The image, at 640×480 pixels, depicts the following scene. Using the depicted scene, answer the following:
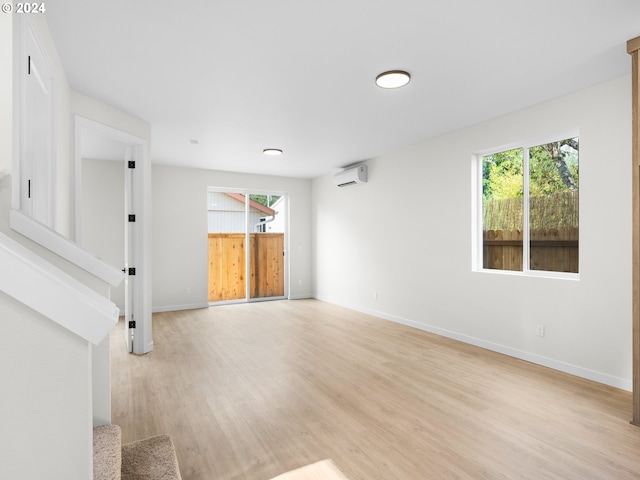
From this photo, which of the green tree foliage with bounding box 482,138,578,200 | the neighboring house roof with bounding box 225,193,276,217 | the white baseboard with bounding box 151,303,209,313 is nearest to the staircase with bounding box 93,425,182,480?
the green tree foliage with bounding box 482,138,578,200

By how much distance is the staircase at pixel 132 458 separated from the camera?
1300 millimetres

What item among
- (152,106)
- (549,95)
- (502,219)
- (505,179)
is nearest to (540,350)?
(502,219)

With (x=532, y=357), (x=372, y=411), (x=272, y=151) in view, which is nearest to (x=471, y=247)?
(x=532, y=357)

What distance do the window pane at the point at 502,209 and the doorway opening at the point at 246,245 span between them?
13.8 feet

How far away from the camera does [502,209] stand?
3.88 m

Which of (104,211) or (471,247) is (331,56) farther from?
(104,211)

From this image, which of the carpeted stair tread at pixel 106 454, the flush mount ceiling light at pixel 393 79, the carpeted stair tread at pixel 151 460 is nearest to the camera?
the carpeted stair tread at pixel 106 454

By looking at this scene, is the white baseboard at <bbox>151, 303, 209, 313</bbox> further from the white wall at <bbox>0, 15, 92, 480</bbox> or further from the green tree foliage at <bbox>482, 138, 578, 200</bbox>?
the white wall at <bbox>0, 15, 92, 480</bbox>

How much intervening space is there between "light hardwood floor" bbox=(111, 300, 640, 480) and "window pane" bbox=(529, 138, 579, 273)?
1078 mm

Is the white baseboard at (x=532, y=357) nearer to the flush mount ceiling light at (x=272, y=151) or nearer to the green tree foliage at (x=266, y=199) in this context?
the flush mount ceiling light at (x=272, y=151)

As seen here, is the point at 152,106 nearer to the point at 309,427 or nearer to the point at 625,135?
the point at 309,427

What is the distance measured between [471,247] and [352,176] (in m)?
2.42

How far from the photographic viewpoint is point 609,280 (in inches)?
113

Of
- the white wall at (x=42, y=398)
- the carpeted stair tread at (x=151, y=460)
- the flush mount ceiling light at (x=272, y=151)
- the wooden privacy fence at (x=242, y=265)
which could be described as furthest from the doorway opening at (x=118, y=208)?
the flush mount ceiling light at (x=272, y=151)
